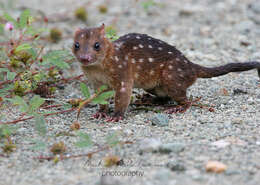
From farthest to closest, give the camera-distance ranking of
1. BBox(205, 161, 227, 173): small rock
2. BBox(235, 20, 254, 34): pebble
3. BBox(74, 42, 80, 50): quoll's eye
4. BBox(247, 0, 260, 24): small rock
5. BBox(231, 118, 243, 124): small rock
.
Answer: BBox(247, 0, 260, 24): small rock → BBox(235, 20, 254, 34): pebble → BBox(74, 42, 80, 50): quoll's eye → BBox(231, 118, 243, 124): small rock → BBox(205, 161, 227, 173): small rock

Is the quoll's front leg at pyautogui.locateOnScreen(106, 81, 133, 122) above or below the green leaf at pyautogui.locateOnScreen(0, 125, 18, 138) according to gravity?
above

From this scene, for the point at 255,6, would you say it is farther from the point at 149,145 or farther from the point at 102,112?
the point at 149,145

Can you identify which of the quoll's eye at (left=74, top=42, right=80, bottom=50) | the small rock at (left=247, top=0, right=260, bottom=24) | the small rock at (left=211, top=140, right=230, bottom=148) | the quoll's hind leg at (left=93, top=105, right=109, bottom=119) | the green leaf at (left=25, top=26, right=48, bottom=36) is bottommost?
the small rock at (left=211, top=140, right=230, bottom=148)

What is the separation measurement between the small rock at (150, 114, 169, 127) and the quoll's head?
3.48 feet

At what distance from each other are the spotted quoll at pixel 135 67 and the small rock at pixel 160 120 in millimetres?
516

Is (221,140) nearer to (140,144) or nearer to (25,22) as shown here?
(140,144)

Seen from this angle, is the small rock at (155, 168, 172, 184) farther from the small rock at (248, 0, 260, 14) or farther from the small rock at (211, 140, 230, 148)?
the small rock at (248, 0, 260, 14)

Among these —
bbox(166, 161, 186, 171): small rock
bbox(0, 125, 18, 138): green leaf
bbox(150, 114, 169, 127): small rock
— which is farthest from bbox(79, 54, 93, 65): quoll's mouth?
bbox(166, 161, 186, 171): small rock

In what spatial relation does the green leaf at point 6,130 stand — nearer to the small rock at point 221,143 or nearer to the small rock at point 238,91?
the small rock at point 221,143

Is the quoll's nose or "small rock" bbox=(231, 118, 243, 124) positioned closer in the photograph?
"small rock" bbox=(231, 118, 243, 124)

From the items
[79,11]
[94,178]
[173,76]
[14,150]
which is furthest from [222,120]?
[79,11]

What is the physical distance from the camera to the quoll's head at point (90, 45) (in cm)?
523

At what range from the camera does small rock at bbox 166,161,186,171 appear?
3.74 meters

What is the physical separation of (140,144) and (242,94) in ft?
7.85
